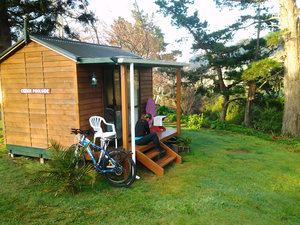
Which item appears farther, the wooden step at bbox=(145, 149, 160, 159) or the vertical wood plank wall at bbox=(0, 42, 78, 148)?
the wooden step at bbox=(145, 149, 160, 159)

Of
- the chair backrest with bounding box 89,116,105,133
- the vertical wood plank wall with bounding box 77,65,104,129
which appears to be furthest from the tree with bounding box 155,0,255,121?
the chair backrest with bounding box 89,116,105,133

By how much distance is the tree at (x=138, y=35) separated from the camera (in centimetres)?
2106

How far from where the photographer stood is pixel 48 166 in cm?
483

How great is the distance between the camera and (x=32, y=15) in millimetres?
10203

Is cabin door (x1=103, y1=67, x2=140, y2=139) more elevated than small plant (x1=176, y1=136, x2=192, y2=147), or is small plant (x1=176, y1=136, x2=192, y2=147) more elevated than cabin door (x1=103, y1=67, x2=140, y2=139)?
cabin door (x1=103, y1=67, x2=140, y2=139)

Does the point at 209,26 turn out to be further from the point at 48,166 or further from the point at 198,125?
the point at 48,166

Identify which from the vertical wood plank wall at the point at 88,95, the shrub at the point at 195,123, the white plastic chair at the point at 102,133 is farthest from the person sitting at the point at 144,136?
the shrub at the point at 195,123

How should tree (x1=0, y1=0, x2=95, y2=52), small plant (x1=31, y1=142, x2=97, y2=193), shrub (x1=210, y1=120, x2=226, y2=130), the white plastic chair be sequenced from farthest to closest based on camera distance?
shrub (x1=210, y1=120, x2=226, y2=130)
tree (x1=0, y1=0, x2=95, y2=52)
the white plastic chair
small plant (x1=31, y1=142, x2=97, y2=193)

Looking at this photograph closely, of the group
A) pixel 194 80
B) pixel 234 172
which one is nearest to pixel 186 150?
pixel 234 172

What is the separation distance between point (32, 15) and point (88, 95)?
238 inches

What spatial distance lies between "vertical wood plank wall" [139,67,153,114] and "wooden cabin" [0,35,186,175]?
4.55 feet

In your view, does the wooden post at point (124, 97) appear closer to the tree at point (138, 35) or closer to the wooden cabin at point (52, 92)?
the wooden cabin at point (52, 92)

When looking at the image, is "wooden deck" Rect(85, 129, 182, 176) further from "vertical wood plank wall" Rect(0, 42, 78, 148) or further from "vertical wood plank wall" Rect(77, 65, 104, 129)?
"vertical wood plank wall" Rect(0, 42, 78, 148)

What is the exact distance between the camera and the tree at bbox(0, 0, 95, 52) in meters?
9.16
